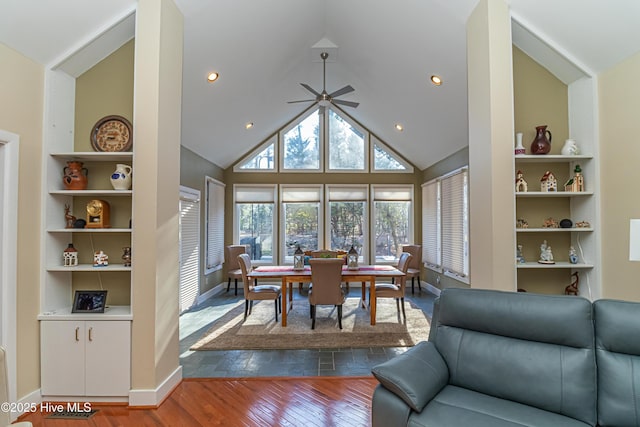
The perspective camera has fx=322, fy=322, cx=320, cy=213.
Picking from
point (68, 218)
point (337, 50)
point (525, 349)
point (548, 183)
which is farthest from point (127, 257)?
point (337, 50)

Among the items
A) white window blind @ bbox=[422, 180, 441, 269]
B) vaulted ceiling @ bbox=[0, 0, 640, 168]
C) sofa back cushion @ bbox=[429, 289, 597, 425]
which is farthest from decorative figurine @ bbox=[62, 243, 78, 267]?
white window blind @ bbox=[422, 180, 441, 269]

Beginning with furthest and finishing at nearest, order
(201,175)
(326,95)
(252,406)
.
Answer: (201,175) < (326,95) < (252,406)

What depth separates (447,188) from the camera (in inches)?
240

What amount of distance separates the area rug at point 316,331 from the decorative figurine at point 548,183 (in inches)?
88.1

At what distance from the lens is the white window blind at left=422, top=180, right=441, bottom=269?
6.57m

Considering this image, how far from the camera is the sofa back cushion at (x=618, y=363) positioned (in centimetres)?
163

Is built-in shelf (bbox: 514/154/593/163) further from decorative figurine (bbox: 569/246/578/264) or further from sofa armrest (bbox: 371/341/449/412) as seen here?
sofa armrest (bbox: 371/341/449/412)

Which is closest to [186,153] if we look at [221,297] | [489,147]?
[221,297]

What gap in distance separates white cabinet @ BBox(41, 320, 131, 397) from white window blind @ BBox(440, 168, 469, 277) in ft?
15.7

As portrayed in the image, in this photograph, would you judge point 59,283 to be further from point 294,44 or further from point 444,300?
point 294,44

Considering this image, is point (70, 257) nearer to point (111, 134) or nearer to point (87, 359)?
point (87, 359)

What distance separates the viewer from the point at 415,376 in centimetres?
184

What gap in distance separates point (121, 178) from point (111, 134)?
46cm

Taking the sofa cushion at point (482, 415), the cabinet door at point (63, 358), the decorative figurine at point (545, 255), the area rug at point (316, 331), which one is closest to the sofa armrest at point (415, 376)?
the sofa cushion at point (482, 415)
